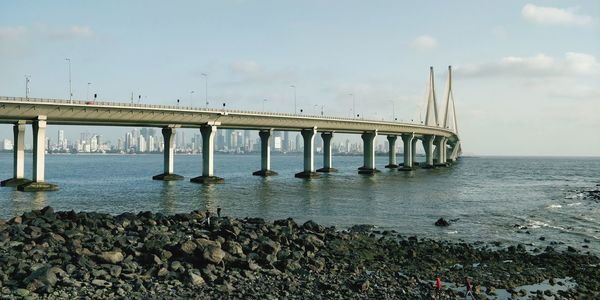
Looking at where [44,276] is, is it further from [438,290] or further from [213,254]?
[438,290]

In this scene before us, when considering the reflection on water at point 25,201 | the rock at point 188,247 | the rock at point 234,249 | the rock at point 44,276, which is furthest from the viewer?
the reflection on water at point 25,201

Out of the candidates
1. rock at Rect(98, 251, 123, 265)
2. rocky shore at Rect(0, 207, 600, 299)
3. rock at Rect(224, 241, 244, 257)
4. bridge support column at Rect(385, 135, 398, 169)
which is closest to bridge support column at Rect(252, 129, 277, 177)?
bridge support column at Rect(385, 135, 398, 169)

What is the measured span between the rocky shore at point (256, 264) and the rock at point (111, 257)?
0.16ft

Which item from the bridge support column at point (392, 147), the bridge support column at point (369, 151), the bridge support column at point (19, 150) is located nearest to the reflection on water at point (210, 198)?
the bridge support column at point (19, 150)

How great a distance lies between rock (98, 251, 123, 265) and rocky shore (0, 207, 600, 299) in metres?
0.05

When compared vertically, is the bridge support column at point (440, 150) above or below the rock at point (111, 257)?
above

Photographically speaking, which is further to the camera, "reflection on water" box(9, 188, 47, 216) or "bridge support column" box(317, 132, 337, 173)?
"bridge support column" box(317, 132, 337, 173)

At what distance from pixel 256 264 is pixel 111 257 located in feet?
21.1

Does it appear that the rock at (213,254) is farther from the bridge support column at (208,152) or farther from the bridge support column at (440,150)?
the bridge support column at (440,150)

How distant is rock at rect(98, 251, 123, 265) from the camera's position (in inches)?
886

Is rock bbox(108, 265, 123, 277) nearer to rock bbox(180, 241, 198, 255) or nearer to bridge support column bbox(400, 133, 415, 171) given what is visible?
rock bbox(180, 241, 198, 255)

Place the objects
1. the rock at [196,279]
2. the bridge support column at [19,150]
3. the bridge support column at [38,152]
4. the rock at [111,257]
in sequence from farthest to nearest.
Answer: the bridge support column at [19,150] → the bridge support column at [38,152] → the rock at [111,257] → the rock at [196,279]

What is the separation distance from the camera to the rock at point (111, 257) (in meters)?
22.5

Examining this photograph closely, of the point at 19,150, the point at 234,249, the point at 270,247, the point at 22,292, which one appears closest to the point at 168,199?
the point at 19,150
